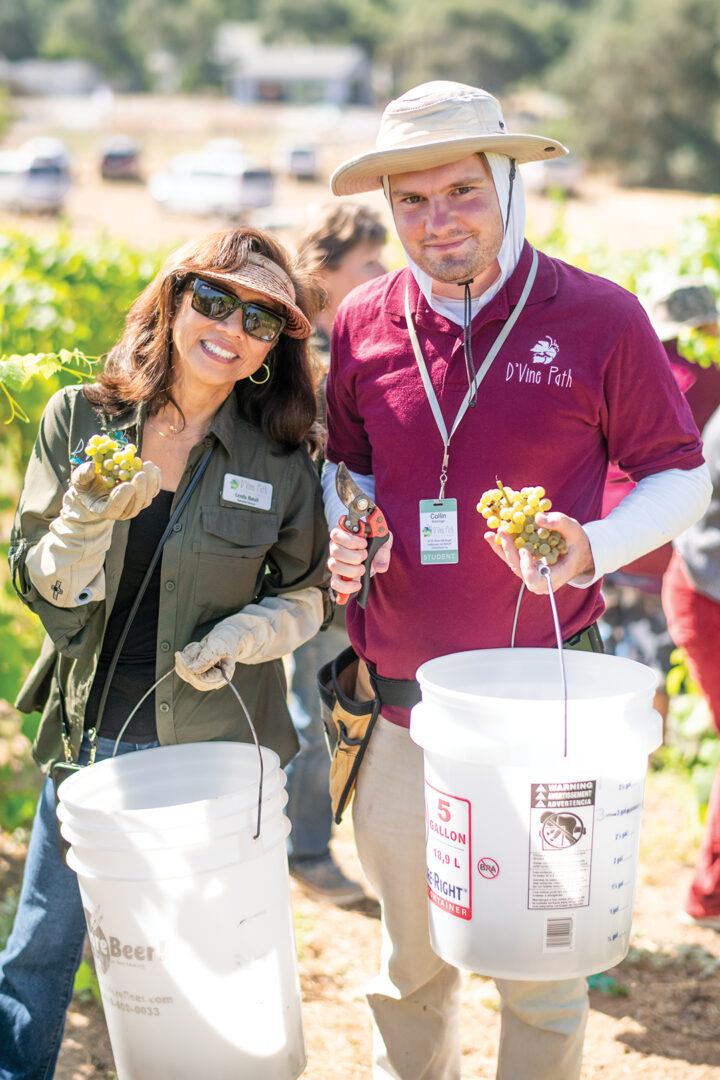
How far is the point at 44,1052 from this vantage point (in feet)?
9.34

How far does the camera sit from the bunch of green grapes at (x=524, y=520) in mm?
2238

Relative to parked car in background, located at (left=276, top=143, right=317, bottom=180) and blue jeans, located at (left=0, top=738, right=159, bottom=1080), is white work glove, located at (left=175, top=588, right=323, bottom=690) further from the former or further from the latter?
parked car in background, located at (left=276, top=143, right=317, bottom=180)

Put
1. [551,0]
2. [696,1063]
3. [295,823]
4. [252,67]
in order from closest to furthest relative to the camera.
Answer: [696,1063], [295,823], [252,67], [551,0]

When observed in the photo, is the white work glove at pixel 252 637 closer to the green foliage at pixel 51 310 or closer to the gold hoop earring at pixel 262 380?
the gold hoop earring at pixel 262 380

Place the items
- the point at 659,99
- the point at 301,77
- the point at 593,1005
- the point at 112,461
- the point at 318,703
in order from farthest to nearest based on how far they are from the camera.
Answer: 1. the point at 301,77
2. the point at 659,99
3. the point at 318,703
4. the point at 593,1005
5. the point at 112,461

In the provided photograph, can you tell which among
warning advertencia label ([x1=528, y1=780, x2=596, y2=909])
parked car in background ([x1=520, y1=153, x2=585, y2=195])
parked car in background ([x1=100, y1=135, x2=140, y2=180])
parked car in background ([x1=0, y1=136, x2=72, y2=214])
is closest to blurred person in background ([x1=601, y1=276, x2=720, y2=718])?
warning advertencia label ([x1=528, y1=780, x2=596, y2=909])

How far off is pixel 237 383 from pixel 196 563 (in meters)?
0.51

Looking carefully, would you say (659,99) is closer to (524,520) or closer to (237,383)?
(237,383)

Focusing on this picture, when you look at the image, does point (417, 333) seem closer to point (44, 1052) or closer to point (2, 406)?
point (44, 1052)

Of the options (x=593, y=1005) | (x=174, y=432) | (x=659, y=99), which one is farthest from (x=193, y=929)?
(x=659, y=99)

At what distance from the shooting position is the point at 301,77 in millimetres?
98375

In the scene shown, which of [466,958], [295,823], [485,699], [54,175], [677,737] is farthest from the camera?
[54,175]

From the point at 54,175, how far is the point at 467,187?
40525 mm

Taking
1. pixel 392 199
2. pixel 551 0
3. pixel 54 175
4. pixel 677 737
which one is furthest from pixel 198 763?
pixel 551 0
